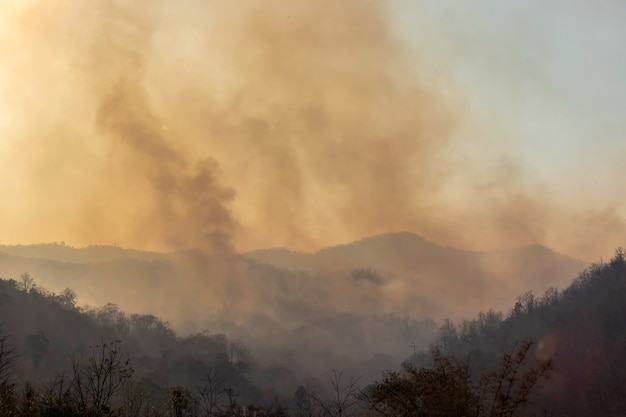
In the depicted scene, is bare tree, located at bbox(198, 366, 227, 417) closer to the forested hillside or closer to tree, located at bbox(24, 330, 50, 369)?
the forested hillside

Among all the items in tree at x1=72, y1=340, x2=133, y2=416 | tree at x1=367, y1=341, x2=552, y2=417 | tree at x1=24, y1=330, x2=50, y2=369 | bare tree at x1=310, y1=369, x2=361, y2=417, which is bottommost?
bare tree at x1=310, y1=369, x2=361, y2=417

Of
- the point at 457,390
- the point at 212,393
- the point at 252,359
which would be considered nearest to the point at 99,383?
the point at 457,390

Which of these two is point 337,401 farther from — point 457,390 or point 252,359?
point 252,359

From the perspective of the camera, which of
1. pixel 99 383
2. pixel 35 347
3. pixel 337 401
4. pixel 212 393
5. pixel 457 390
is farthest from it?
pixel 35 347

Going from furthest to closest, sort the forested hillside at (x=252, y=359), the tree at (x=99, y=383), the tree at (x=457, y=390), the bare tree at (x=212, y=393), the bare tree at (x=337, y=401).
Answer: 1. the forested hillside at (x=252, y=359)
2. the bare tree at (x=212, y=393)
3. the bare tree at (x=337, y=401)
4. the tree at (x=99, y=383)
5. the tree at (x=457, y=390)

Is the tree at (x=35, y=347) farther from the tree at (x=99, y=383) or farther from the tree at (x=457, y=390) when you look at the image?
the tree at (x=457, y=390)

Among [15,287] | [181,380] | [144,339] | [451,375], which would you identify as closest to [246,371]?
[181,380]

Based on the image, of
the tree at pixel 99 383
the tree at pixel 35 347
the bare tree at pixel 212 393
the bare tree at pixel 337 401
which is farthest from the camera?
the tree at pixel 35 347

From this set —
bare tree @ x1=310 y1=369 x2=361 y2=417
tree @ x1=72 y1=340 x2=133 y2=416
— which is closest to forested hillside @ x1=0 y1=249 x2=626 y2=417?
bare tree @ x1=310 y1=369 x2=361 y2=417

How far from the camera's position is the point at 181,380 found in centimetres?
9600

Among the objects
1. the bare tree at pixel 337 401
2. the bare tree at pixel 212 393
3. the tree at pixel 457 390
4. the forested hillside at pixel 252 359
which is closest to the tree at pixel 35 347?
the forested hillside at pixel 252 359

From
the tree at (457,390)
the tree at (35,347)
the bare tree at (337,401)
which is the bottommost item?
the bare tree at (337,401)

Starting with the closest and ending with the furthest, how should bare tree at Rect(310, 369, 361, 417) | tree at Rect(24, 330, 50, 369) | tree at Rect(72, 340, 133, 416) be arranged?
1. tree at Rect(72, 340, 133, 416)
2. bare tree at Rect(310, 369, 361, 417)
3. tree at Rect(24, 330, 50, 369)

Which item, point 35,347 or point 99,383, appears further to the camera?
point 35,347
